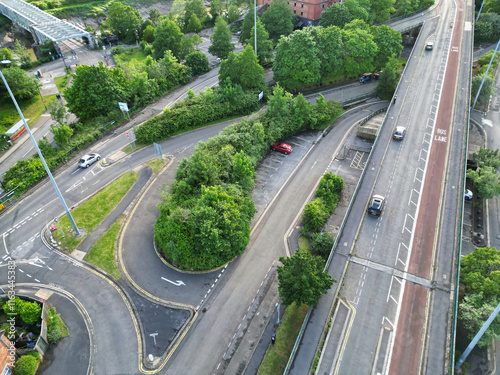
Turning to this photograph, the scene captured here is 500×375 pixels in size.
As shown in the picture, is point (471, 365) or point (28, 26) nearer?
point (471, 365)

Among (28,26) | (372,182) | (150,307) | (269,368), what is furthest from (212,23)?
(269,368)

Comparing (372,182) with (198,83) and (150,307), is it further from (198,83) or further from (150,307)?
(198,83)

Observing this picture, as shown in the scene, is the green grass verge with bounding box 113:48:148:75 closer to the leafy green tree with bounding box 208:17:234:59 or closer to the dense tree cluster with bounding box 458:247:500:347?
the leafy green tree with bounding box 208:17:234:59

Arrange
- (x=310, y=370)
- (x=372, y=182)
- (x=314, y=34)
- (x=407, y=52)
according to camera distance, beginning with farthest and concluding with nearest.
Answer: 1. (x=407, y=52)
2. (x=314, y=34)
3. (x=372, y=182)
4. (x=310, y=370)

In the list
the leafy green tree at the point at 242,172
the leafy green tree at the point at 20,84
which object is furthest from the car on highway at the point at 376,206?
Answer: the leafy green tree at the point at 20,84

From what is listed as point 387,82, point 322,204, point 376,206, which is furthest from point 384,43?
point 376,206

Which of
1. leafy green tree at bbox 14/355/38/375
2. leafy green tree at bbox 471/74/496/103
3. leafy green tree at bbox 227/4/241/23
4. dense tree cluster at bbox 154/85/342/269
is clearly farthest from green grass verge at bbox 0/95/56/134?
leafy green tree at bbox 471/74/496/103

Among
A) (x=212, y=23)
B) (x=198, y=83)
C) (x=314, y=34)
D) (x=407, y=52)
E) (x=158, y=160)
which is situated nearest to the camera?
(x=158, y=160)
